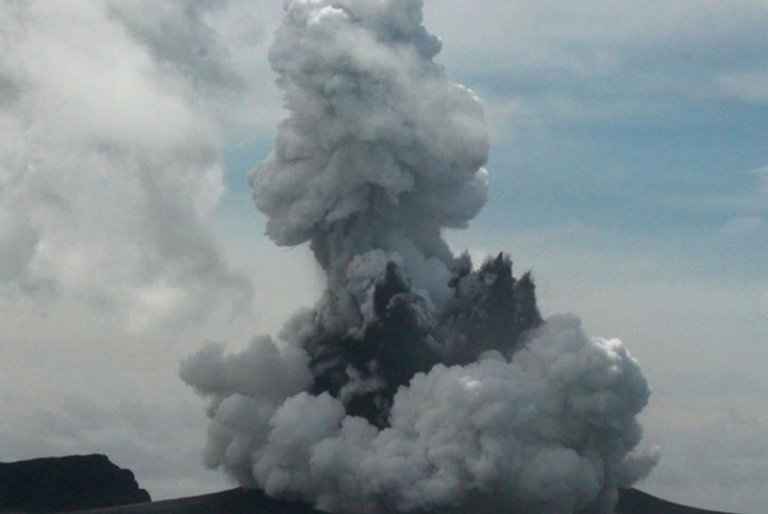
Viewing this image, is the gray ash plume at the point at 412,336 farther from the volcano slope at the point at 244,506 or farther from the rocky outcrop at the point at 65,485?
the rocky outcrop at the point at 65,485

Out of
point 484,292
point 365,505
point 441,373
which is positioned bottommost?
point 365,505

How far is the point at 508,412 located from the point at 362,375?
15.4 meters

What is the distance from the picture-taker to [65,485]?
139125mm

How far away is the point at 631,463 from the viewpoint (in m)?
113

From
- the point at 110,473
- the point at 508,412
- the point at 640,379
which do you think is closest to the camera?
the point at 508,412

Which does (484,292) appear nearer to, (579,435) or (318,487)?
(579,435)

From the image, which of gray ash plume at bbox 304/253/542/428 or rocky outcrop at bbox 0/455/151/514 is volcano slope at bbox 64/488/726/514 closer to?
gray ash plume at bbox 304/253/542/428

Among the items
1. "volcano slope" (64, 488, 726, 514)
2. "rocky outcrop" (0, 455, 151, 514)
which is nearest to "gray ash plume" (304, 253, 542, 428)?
"volcano slope" (64, 488, 726, 514)

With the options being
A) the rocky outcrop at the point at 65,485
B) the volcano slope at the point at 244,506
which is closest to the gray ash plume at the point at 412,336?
the volcano slope at the point at 244,506

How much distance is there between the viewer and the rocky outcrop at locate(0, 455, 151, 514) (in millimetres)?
134625

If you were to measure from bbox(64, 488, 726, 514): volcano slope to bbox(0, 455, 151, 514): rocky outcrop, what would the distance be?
59.1 feet

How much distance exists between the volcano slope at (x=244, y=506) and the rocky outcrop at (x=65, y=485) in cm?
1802

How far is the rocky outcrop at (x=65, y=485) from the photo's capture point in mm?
134625


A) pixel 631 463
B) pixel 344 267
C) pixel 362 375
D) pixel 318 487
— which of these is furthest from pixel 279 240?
pixel 631 463
